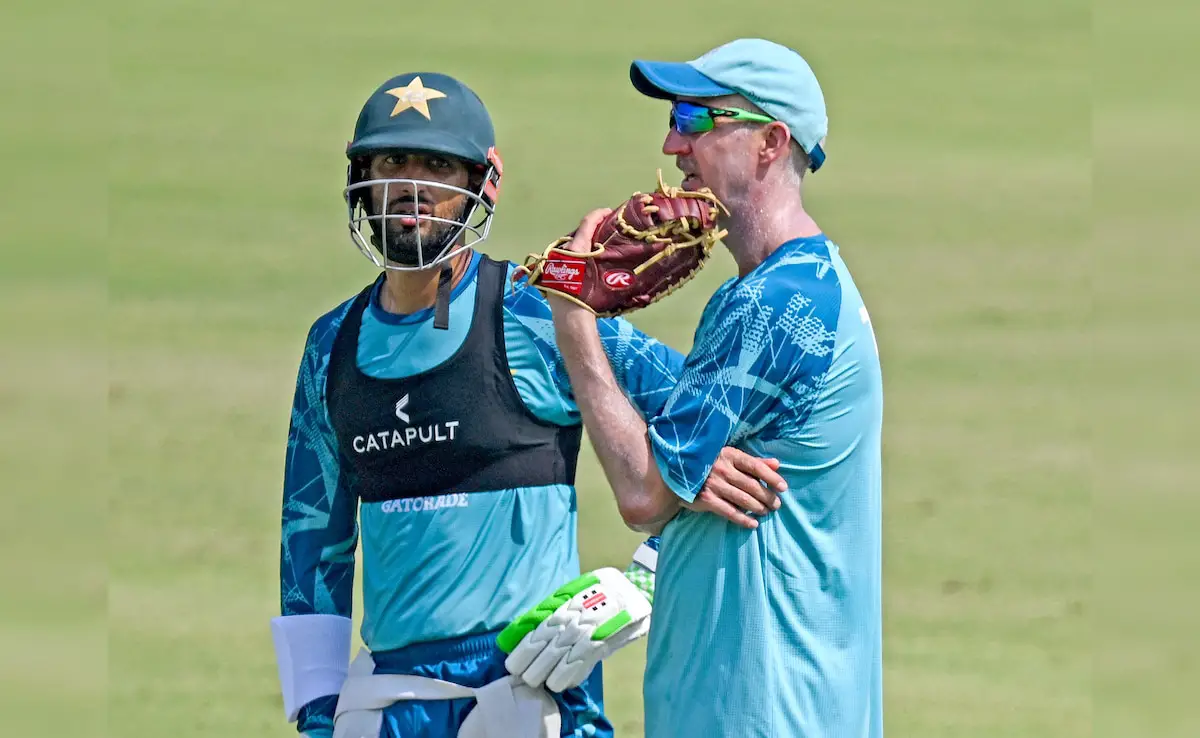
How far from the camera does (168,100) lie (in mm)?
18297

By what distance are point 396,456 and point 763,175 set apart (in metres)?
1.33

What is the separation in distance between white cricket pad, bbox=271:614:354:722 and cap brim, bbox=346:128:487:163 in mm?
1292

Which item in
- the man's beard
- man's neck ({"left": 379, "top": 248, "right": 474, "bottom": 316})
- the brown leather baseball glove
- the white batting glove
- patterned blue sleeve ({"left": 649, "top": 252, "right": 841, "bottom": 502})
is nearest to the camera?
patterned blue sleeve ({"left": 649, "top": 252, "right": 841, "bottom": 502})

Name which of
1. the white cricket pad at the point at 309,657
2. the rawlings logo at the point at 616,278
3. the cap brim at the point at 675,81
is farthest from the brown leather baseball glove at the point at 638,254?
the white cricket pad at the point at 309,657

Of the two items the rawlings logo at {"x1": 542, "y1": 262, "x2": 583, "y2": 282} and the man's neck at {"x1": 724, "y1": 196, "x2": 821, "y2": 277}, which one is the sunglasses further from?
the rawlings logo at {"x1": 542, "y1": 262, "x2": 583, "y2": 282}

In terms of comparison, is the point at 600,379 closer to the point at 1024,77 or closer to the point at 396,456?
the point at 396,456

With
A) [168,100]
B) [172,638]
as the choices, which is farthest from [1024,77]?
[172,638]

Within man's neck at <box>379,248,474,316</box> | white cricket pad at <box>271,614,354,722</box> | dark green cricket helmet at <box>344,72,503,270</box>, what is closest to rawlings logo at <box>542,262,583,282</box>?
dark green cricket helmet at <box>344,72,503,270</box>

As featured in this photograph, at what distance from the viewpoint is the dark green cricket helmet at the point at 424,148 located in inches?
202

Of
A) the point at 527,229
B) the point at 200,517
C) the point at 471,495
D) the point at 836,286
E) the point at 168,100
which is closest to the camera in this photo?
the point at 836,286

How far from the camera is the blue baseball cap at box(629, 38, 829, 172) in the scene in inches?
171

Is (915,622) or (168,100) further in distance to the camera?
(168,100)

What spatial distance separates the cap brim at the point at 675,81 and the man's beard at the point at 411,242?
0.93 meters

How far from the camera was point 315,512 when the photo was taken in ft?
17.4
